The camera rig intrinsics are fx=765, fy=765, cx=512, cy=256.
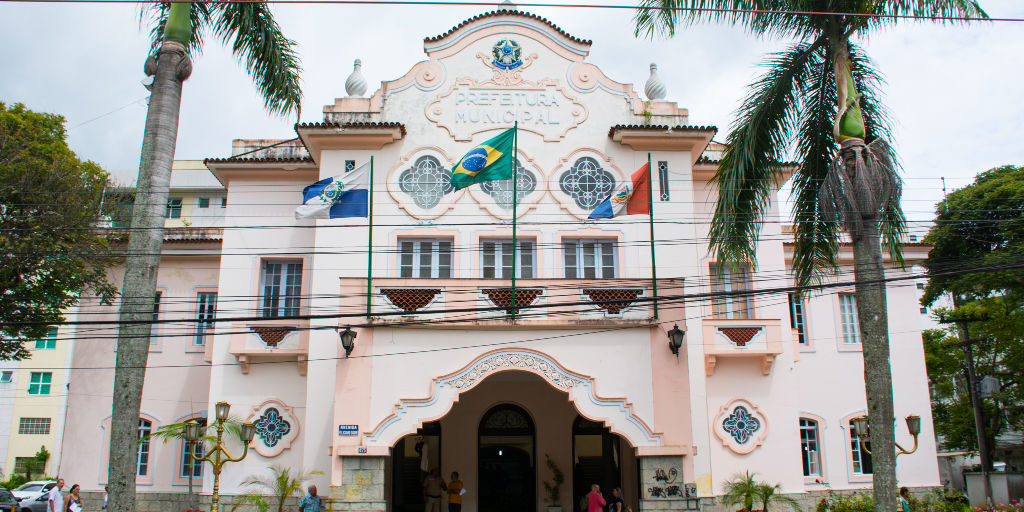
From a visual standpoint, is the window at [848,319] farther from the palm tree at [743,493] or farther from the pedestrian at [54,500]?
the pedestrian at [54,500]

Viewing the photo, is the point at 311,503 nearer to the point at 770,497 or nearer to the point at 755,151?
the point at 770,497

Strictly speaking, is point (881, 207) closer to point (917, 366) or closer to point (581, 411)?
point (581, 411)

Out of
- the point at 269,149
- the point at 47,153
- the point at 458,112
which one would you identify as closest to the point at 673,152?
the point at 458,112

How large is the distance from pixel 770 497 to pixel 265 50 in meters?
13.3

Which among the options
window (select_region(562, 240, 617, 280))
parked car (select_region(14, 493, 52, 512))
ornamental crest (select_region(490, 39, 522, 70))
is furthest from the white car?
ornamental crest (select_region(490, 39, 522, 70))

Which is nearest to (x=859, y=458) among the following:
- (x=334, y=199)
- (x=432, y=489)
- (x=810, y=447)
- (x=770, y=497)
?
(x=810, y=447)

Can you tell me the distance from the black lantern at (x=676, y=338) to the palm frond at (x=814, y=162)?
240 centimetres

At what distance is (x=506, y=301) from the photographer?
49.1 feet

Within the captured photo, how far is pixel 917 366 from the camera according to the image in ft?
65.0

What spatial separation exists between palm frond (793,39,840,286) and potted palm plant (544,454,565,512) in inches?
304

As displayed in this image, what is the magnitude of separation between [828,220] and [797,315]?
874 centimetres

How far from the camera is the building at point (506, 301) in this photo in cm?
1496

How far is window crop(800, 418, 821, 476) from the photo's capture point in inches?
739

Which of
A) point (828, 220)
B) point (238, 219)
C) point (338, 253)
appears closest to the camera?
point (828, 220)
